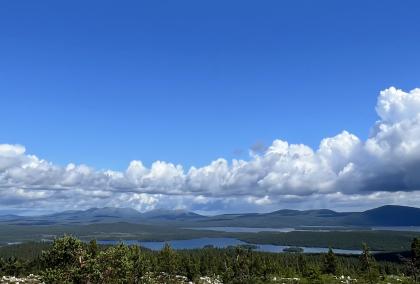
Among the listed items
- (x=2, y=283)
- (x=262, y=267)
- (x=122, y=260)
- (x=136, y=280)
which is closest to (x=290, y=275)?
(x=262, y=267)

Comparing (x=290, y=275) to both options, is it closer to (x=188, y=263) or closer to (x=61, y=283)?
(x=188, y=263)

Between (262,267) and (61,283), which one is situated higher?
(61,283)

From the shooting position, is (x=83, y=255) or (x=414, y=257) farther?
(x=414, y=257)

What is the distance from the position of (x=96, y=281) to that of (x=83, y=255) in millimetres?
2619

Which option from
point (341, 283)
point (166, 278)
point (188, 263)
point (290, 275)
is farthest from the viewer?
point (188, 263)

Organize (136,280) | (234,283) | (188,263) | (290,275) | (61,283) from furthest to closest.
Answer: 1. (188,263)
2. (290,275)
3. (136,280)
4. (234,283)
5. (61,283)

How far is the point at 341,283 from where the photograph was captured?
9731 centimetres

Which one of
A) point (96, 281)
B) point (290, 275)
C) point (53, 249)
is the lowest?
point (290, 275)

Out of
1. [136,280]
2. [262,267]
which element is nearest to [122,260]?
[136,280]

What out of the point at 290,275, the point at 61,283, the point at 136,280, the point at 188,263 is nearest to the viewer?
the point at 61,283

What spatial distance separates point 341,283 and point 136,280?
42229mm

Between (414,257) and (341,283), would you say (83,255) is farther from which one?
(414,257)

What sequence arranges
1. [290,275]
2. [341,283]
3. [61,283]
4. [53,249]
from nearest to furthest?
1. [61,283]
2. [53,249]
3. [341,283]
4. [290,275]

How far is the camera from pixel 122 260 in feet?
138
